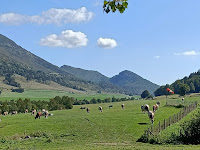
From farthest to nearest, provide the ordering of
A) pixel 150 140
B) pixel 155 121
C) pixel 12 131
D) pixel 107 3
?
pixel 155 121
pixel 12 131
pixel 150 140
pixel 107 3

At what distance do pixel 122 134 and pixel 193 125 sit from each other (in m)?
12.3

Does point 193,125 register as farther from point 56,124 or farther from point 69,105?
point 69,105

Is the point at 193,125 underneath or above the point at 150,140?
above

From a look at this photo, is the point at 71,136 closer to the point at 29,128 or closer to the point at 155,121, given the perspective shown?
the point at 29,128

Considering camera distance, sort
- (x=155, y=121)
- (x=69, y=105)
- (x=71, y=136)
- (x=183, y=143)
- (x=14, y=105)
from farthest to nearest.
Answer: (x=69, y=105) → (x=14, y=105) → (x=155, y=121) → (x=71, y=136) → (x=183, y=143)

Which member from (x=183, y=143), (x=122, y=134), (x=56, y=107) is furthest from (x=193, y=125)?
(x=56, y=107)

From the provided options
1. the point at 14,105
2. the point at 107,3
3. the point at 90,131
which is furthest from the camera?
the point at 14,105

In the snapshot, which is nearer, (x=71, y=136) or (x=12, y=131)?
(x=71, y=136)

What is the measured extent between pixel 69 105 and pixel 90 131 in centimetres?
8376

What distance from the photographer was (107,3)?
332 inches

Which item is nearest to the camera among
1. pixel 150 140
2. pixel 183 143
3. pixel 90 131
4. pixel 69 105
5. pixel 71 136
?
pixel 183 143

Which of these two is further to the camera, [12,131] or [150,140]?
[12,131]

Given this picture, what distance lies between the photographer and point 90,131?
141ft

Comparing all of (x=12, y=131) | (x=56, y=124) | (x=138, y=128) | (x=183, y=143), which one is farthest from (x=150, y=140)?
(x=12, y=131)
